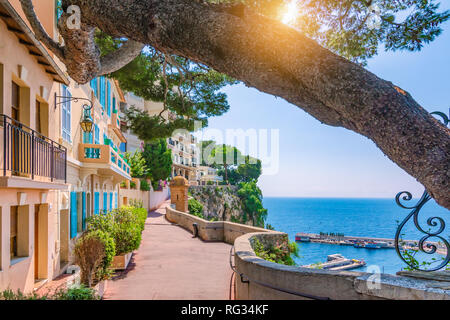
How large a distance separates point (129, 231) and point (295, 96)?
9600mm

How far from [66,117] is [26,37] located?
3996 millimetres

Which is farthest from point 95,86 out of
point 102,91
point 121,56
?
point 121,56

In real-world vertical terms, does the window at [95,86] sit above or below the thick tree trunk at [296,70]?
above

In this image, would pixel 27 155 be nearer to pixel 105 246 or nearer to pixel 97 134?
pixel 105 246

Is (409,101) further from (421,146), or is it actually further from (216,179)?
(216,179)

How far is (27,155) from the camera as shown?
6.84 metres

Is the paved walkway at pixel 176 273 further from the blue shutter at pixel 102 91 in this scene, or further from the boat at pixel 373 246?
the boat at pixel 373 246

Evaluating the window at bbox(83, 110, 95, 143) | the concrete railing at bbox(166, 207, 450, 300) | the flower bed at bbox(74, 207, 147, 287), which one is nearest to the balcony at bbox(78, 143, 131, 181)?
the window at bbox(83, 110, 95, 143)

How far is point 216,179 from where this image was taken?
75500 mm

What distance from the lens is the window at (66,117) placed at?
1038cm

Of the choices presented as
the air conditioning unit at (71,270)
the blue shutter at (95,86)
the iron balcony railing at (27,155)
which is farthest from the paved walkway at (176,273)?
the blue shutter at (95,86)

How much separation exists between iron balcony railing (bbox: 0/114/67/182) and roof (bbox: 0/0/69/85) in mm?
1747

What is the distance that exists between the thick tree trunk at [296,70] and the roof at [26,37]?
349 centimetres

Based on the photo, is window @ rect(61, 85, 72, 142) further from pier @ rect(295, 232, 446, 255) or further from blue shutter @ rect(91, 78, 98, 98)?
pier @ rect(295, 232, 446, 255)
